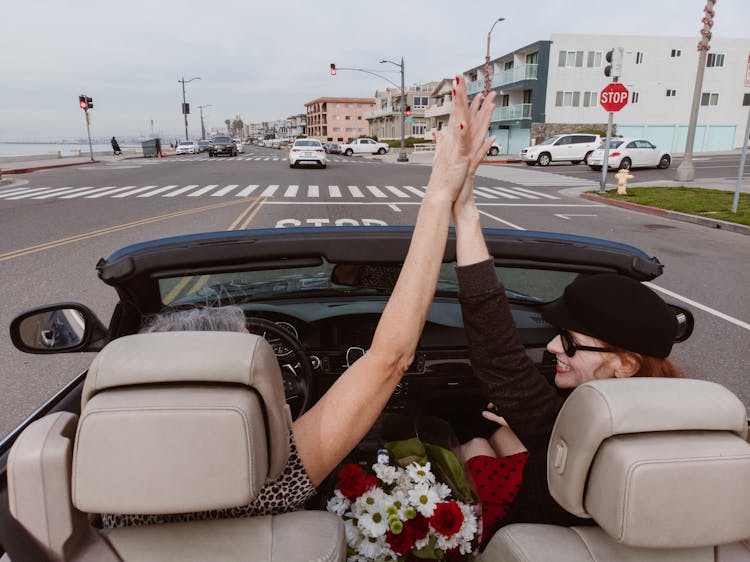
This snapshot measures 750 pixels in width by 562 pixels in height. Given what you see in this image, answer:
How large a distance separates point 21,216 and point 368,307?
14038 millimetres

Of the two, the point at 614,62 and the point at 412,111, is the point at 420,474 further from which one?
the point at 412,111

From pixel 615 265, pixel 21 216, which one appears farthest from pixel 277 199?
pixel 615 265

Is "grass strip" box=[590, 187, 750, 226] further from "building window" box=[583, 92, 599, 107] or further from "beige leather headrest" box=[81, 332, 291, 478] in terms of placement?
"building window" box=[583, 92, 599, 107]

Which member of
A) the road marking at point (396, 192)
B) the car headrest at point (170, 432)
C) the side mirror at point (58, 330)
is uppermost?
the car headrest at point (170, 432)

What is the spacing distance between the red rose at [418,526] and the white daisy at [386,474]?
0.14 meters

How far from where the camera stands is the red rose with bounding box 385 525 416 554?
156 centimetres

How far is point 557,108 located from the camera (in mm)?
49469

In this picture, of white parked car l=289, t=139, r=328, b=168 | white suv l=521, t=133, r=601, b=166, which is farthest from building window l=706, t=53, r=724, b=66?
white parked car l=289, t=139, r=328, b=168

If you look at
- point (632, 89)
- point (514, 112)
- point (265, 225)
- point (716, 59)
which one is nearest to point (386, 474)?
point (265, 225)

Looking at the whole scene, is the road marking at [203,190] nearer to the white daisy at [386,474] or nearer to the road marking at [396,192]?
the road marking at [396,192]

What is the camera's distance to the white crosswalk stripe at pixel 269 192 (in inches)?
715

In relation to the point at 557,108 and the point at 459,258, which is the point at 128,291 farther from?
the point at 557,108

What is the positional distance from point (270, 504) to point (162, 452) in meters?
Result: 0.44

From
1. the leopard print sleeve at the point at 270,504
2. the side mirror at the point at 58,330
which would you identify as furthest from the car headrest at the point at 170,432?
the side mirror at the point at 58,330
